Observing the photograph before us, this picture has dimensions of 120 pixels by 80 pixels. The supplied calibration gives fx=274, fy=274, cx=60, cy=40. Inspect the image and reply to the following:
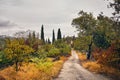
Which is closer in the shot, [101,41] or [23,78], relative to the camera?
[23,78]

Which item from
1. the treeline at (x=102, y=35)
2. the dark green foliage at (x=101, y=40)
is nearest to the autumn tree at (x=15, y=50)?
the treeline at (x=102, y=35)

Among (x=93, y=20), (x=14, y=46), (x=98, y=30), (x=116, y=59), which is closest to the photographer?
(x=14, y=46)

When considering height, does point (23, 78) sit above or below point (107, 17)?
below

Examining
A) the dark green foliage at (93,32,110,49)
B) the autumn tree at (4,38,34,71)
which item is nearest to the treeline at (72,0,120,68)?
the dark green foliage at (93,32,110,49)

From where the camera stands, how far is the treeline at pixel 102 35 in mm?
34072

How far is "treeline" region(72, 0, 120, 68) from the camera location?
34.1 m

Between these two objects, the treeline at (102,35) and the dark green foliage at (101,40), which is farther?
the dark green foliage at (101,40)

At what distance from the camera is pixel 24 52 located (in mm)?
35406

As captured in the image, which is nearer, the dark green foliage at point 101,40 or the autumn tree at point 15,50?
the autumn tree at point 15,50

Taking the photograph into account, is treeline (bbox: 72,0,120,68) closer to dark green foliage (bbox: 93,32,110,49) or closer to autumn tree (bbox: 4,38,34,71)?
dark green foliage (bbox: 93,32,110,49)

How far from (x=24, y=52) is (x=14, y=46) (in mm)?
1958

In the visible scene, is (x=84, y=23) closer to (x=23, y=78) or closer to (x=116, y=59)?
(x=116, y=59)

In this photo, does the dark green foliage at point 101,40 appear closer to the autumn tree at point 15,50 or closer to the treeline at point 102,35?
the treeline at point 102,35

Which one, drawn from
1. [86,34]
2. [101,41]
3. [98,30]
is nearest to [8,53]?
[101,41]
